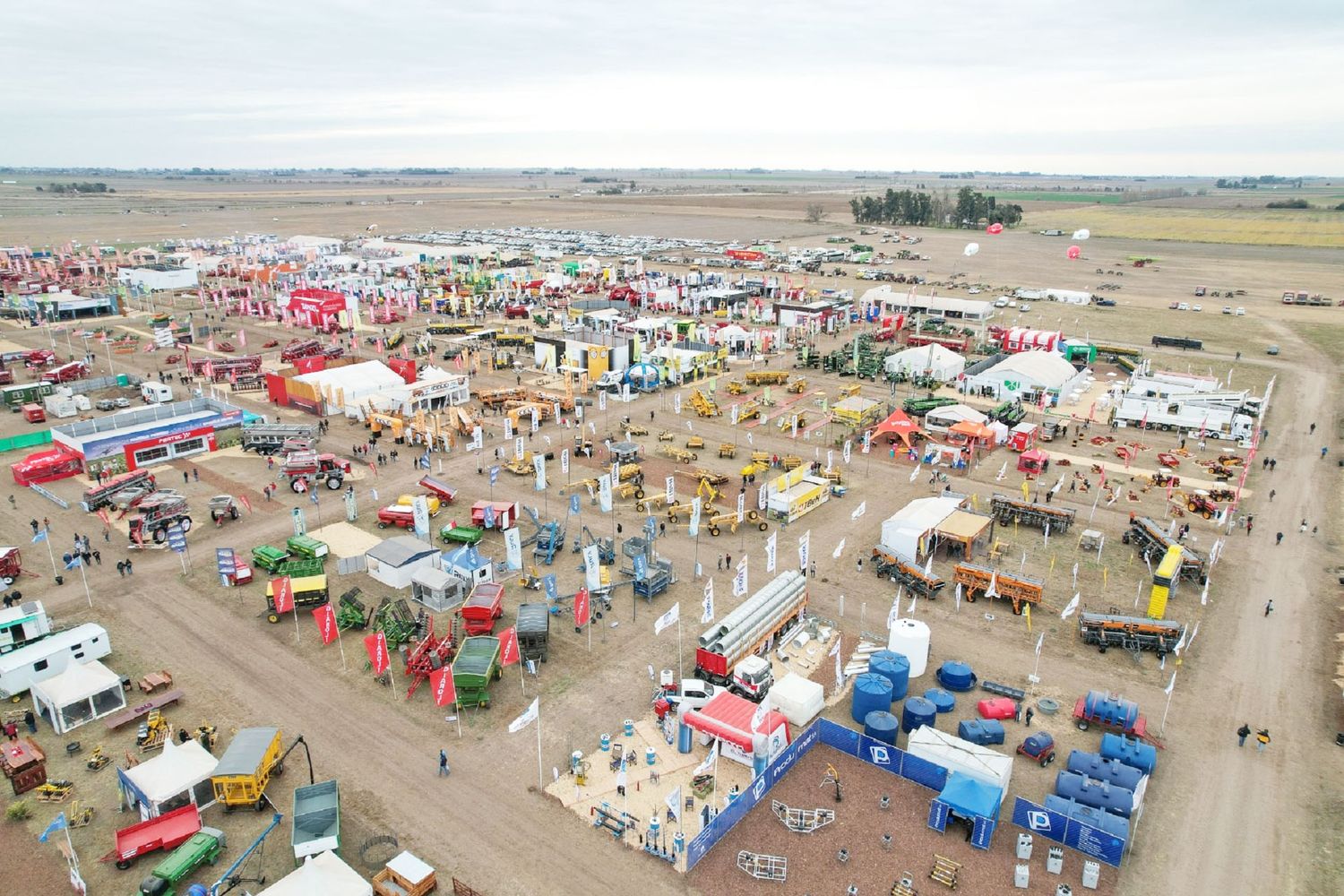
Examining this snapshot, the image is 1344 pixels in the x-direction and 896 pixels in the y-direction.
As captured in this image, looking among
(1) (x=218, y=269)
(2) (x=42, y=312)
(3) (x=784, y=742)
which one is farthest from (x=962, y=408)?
(1) (x=218, y=269)

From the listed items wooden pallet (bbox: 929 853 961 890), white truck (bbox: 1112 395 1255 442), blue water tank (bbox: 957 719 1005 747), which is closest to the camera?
wooden pallet (bbox: 929 853 961 890)

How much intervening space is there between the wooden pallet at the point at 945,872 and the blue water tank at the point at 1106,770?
506cm

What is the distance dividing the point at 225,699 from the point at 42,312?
258ft

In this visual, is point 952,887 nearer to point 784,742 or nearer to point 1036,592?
point 784,742

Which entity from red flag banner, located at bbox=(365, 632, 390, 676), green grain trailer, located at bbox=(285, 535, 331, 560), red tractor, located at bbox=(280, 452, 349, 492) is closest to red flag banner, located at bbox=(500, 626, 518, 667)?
red flag banner, located at bbox=(365, 632, 390, 676)

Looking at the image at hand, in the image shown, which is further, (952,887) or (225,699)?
(225,699)

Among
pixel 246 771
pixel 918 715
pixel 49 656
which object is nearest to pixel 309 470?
pixel 49 656

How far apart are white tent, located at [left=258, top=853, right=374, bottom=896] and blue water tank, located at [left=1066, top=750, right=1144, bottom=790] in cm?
1848

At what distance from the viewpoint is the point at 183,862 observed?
18922 millimetres

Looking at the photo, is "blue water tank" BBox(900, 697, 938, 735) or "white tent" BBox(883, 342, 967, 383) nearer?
"blue water tank" BBox(900, 697, 938, 735)

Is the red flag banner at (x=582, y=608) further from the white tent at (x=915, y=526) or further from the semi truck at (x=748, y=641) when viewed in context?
the white tent at (x=915, y=526)

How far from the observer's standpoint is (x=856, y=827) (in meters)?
20.8

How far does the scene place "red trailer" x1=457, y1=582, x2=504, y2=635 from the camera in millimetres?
28703

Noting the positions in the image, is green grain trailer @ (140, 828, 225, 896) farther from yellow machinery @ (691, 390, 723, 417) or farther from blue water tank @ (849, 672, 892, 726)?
yellow machinery @ (691, 390, 723, 417)
